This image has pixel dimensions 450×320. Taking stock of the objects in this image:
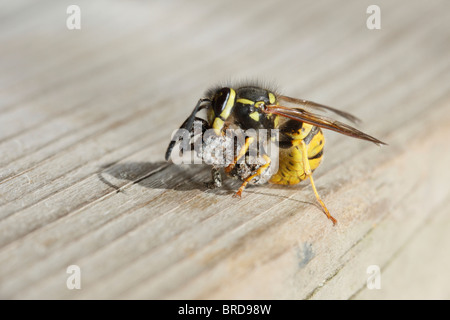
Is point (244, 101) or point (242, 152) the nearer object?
point (242, 152)

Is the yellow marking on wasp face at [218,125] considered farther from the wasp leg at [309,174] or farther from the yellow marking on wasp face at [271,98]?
Result: the wasp leg at [309,174]

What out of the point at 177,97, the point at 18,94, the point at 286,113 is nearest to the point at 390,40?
the point at 286,113

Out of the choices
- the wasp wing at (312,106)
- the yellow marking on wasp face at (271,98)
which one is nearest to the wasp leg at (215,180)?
the yellow marking on wasp face at (271,98)

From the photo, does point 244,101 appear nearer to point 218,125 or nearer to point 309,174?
point 218,125

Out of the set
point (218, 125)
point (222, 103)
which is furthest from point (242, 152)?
point (222, 103)

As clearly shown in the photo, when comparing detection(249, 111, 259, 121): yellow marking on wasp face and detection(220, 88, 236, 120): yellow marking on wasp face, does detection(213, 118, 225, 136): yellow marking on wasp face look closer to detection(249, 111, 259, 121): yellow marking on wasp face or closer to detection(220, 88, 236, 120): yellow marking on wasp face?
detection(220, 88, 236, 120): yellow marking on wasp face

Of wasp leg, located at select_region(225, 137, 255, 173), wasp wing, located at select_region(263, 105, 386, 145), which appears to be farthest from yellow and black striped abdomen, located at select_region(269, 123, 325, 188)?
wasp leg, located at select_region(225, 137, 255, 173)

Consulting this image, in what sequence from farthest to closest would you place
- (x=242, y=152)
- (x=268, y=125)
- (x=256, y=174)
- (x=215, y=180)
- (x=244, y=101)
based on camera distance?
(x=268, y=125), (x=244, y=101), (x=242, y=152), (x=256, y=174), (x=215, y=180)

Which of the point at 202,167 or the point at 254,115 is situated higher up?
the point at 254,115
